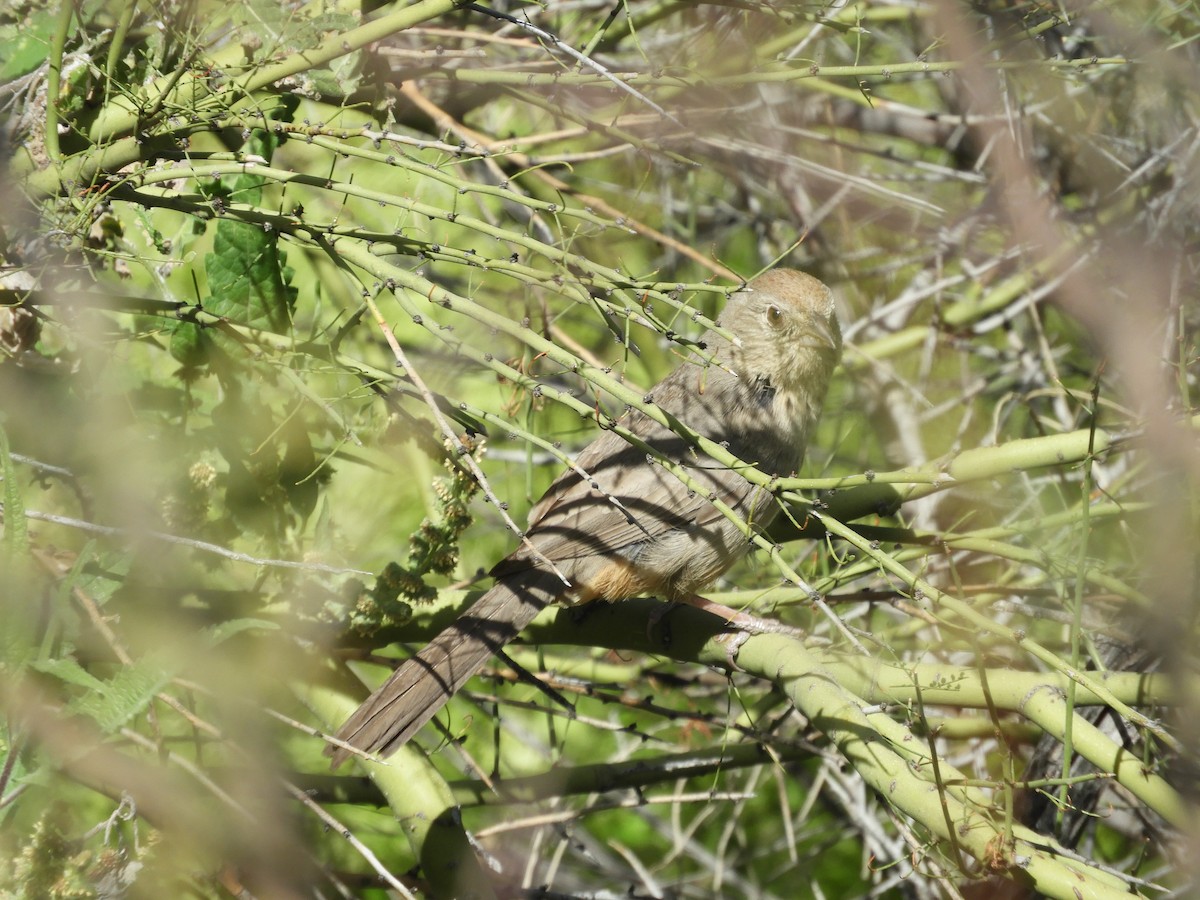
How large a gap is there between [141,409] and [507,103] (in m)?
2.70

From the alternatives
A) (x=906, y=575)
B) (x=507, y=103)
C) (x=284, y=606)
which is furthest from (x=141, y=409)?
(x=507, y=103)

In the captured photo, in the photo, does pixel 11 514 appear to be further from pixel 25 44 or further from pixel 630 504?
pixel 630 504

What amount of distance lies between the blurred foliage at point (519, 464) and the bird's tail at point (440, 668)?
6.0 inches

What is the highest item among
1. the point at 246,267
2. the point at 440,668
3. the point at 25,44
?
the point at 25,44

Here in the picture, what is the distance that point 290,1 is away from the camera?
3166 mm

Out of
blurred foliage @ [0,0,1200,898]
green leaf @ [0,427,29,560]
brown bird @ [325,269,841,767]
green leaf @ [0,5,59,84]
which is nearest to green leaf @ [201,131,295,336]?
blurred foliage @ [0,0,1200,898]

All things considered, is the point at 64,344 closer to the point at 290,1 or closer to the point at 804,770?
the point at 290,1

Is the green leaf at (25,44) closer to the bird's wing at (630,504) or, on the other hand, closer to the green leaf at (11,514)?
the green leaf at (11,514)

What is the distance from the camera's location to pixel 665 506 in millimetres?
3795

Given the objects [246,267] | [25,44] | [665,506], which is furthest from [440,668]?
[25,44]

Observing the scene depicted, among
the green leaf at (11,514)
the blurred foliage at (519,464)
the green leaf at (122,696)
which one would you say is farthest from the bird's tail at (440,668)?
the green leaf at (11,514)

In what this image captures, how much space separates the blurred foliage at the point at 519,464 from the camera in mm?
2273

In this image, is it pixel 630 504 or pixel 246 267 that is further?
pixel 630 504

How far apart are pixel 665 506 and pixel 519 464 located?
1465mm
